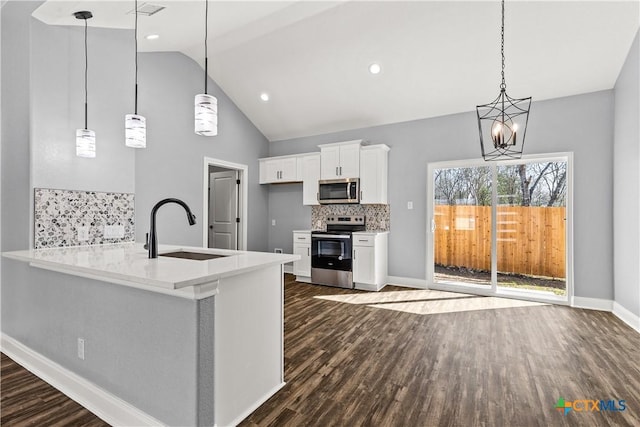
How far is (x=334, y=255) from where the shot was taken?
16.1ft

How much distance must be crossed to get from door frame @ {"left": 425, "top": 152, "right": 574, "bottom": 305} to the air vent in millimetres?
3853

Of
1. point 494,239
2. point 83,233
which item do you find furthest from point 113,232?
point 494,239

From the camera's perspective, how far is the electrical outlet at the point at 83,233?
264 cm

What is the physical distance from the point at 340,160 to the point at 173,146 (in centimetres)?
248

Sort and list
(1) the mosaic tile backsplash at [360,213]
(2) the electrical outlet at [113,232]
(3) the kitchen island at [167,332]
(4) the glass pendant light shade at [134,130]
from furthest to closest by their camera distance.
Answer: (1) the mosaic tile backsplash at [360,213], (2) the electrical outlet at [113,232], (4) the glass pendant light shade at [134,130], (3) the kitchen island at [167,332]

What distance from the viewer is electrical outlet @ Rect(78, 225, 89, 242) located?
2637 millimetres

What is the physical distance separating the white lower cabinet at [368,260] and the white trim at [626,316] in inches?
108

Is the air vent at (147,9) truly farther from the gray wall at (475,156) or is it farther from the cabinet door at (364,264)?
the cabinet door at (364,264)

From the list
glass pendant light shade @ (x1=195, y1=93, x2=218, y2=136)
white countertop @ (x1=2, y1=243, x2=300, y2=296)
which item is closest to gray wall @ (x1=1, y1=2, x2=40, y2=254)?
white countertop @ (x1=2, y1=243, x2=300, y2=296)

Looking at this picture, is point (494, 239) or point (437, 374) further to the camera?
point (494, 239)

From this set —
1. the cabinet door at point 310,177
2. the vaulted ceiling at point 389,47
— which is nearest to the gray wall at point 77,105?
the vaulted ceiling at point 389,47

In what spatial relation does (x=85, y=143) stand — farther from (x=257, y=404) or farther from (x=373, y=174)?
(x=373, y=174)

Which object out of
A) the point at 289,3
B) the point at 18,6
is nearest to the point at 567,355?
the point at 289,3

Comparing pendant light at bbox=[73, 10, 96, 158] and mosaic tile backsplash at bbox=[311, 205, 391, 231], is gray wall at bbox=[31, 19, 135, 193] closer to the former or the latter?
pendant light at bbox=[73, 10, 96, 158]
